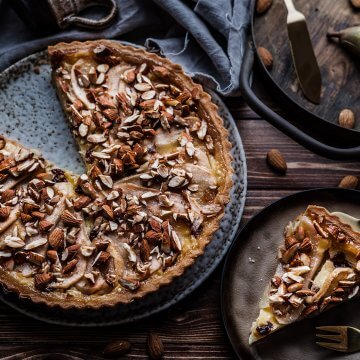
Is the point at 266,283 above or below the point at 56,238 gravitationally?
below

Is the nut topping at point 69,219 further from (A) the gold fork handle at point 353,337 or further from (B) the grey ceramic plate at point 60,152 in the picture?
(A) the gold fork handle at point 353,337

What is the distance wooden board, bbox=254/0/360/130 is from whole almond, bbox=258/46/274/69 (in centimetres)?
4

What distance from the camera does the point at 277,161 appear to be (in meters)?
3.71

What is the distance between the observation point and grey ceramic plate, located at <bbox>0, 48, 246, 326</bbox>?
3.46m

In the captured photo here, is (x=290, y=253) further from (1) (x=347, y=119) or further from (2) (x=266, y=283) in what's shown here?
(1) (x=347, y=119)

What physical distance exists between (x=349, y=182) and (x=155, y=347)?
1346mm

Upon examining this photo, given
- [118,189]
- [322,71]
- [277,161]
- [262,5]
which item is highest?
[262,5]

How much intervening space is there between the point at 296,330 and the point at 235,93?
4.22 feet

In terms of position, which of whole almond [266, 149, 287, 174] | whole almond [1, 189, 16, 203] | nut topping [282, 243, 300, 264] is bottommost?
nut topping [282, 243, 300, 264]

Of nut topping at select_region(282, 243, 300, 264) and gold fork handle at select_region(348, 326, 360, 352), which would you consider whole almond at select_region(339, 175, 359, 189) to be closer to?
nut topping at select_region(282, 243, 300, 264)

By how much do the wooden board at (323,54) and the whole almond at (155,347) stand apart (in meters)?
1.47

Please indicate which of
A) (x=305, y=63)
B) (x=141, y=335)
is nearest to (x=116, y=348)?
(x=141, y=335)

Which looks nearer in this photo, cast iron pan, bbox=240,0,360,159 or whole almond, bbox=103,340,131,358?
whole almond, bbox=103,340,131,358

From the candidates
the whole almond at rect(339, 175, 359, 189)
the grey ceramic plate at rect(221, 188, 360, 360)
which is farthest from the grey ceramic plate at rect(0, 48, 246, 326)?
the whole almond at rect(339, 175, 359, 189)
